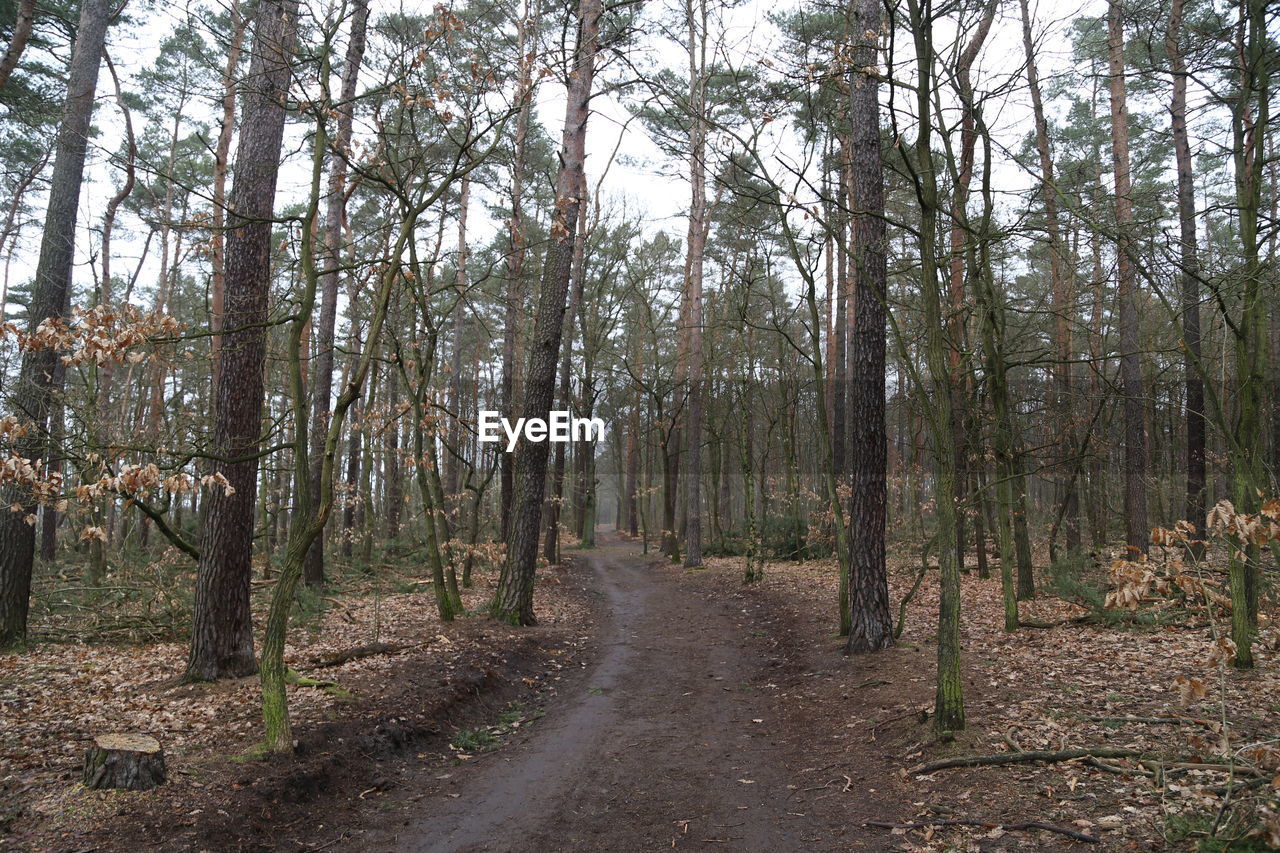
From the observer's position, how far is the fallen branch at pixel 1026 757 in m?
4.34

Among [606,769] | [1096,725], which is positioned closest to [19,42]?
[606,769]

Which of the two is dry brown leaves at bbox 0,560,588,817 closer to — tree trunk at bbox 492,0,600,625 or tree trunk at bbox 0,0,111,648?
tree trunk at bbox 0,0,111,648

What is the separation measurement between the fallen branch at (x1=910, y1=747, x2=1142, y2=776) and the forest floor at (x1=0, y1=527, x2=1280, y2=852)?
0.18 ft

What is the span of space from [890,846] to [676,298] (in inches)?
947

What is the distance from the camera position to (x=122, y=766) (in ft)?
13.7

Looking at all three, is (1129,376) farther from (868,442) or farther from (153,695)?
(153,695)

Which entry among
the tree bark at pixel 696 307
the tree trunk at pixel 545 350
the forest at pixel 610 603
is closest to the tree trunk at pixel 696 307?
the tree bark at pixel 696 307

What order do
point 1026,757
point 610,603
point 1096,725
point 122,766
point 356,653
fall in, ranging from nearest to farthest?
1. point 122,766
2. point 1026,757
3. point 1096,725
4. point 356,653
5. point 610,603

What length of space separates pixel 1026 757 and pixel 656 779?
2.48 m

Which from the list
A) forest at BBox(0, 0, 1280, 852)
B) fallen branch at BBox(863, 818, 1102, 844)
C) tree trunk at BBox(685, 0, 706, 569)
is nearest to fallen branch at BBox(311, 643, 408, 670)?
forest at BBox(0, 0, 1280, 852)

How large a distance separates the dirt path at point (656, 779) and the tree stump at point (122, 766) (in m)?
1.26

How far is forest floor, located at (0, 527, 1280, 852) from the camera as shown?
3.91 m

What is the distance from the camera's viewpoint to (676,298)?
2688 centimetres

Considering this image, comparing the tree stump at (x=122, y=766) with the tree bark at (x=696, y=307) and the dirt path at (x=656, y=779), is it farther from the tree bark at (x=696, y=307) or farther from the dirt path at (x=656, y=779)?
the tree bark at (x=696, y=307)
